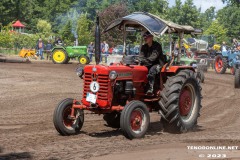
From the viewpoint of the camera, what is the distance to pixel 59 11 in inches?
2675

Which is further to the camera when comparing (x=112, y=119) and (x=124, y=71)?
(x=112, y=119)

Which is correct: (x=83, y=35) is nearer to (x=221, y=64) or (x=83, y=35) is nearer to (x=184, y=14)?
(x=184, y=14)

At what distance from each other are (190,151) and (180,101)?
6.85 ft

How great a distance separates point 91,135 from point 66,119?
0.51 meters

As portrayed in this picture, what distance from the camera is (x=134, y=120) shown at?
7.33 m

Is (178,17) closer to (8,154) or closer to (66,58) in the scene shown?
(66,58)

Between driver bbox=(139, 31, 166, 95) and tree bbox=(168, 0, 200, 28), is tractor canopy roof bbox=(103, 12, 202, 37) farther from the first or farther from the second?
tree bbox=(168, 0, 200, 28)

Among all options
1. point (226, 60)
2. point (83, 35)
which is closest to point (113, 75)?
point (226, 60)

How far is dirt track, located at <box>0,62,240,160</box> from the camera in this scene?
243 inches

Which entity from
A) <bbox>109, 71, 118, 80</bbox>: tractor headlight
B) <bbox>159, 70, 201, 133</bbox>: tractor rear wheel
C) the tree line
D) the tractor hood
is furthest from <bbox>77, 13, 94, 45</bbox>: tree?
<bbox>109, 71, 118, 80</bbox>: tractor headlight

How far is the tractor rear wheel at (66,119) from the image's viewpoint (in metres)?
7.43

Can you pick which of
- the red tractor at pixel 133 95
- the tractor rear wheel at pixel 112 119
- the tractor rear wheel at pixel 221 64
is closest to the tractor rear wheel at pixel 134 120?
the red tractor at pixel 133 95

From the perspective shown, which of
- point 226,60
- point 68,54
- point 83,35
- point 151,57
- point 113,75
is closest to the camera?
point 113,75

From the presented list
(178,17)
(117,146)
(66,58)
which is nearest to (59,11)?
(178,17)
